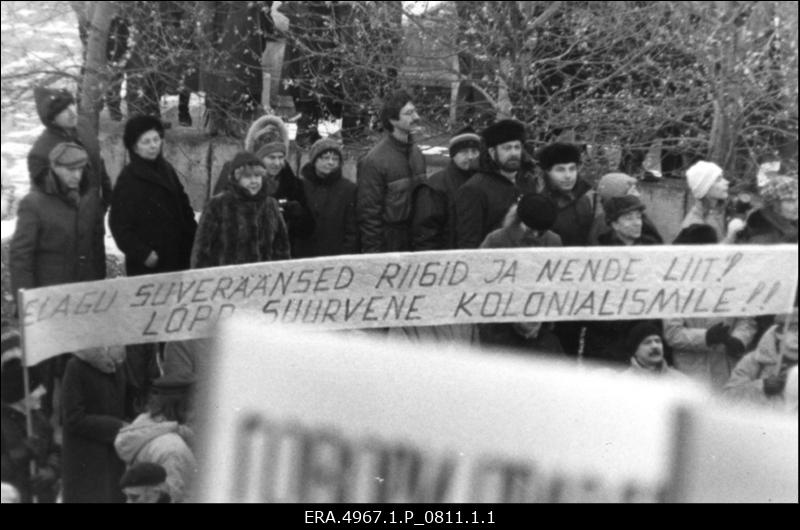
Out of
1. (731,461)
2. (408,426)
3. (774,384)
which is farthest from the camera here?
(774,384)

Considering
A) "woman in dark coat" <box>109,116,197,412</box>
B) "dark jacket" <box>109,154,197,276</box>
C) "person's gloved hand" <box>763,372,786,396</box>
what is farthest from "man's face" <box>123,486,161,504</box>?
"person's gloved hand" <box>763,372,786,396</box>

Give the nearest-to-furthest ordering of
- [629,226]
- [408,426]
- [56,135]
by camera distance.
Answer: [408,426] → [629,226] → [56,135]

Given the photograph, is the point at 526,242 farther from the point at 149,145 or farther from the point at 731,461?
the point at 731,461

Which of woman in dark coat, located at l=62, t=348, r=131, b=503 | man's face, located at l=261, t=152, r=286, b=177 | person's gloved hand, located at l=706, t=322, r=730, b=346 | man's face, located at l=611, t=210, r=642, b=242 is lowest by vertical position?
woman in dark coat, located at l=62, t=348, r=131, b=503

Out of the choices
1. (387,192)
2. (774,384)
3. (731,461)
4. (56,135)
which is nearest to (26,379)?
(56,135)

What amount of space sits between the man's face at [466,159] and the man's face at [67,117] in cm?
118

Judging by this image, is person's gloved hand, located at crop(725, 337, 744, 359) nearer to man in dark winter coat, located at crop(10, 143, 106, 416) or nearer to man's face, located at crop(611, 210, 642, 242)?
man's face, located at crop(611, 210, 642, 242)

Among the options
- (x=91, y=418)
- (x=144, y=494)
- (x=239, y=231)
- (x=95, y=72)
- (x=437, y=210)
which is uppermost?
(x=95, y=72)

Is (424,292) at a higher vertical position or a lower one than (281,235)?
lower

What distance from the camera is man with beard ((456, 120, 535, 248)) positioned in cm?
434

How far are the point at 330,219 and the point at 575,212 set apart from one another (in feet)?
2.44

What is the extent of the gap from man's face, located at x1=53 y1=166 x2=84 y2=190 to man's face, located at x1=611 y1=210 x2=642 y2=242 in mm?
1639

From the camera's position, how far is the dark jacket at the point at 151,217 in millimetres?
4492

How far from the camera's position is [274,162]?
4.46 meters
